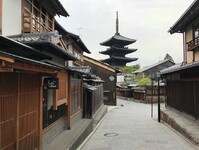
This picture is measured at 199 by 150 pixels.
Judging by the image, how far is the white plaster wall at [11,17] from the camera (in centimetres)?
973

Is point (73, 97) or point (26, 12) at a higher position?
point (26, 12)

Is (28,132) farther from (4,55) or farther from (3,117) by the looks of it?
(4,55)

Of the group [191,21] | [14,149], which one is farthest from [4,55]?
[191,21]

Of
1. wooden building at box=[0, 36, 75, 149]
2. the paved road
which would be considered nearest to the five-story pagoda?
the paved road

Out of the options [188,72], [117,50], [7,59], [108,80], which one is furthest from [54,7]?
[117,50]

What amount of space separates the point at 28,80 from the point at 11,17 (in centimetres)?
295

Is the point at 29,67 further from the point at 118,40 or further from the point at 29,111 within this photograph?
the point at 118,40

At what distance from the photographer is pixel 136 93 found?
4944 centimetres

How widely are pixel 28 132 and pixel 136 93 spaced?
4168cm

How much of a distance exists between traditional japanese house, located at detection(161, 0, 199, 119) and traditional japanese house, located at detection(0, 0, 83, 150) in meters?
7.48

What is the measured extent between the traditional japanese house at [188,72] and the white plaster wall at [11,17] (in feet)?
29.3

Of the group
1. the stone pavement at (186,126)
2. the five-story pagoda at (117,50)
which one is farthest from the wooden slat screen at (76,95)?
the five-story pagoda at (117,50)

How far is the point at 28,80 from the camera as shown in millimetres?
8711

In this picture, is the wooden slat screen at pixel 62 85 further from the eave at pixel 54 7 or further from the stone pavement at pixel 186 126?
the stone pavement at pixel 186 126
